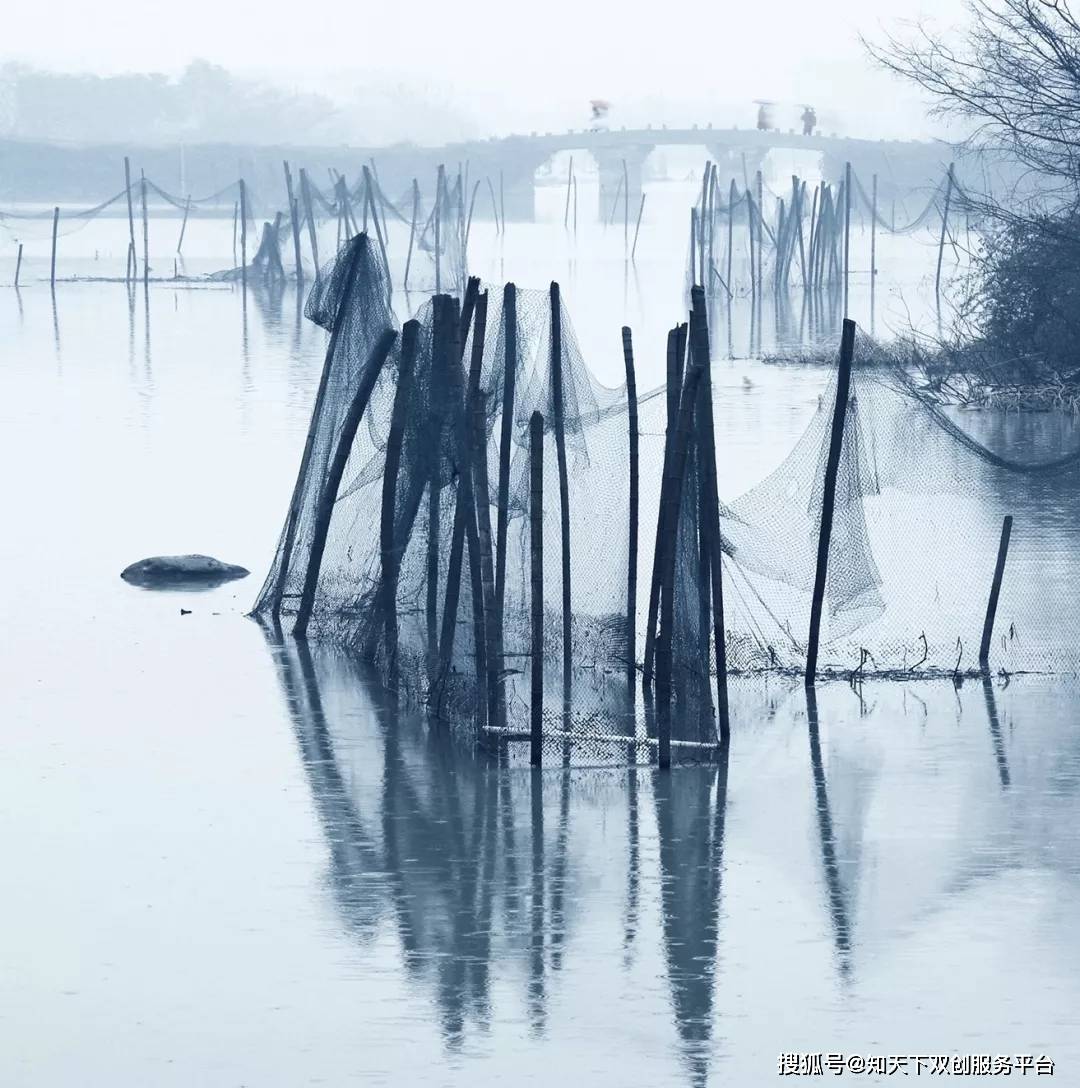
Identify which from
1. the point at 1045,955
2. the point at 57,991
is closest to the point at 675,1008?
the point at 1045,955

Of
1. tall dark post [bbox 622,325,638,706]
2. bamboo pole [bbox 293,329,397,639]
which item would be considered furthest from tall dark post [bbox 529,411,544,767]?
bamboo pole [bbox 293,329,397,639]

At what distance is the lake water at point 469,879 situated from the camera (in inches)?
221

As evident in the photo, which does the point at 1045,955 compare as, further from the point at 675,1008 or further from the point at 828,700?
the point at 828,700

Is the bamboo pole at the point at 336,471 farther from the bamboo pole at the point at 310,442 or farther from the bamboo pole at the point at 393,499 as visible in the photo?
the bamboo pole at the point at 393,499

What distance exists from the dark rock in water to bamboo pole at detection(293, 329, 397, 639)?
66.0 inches

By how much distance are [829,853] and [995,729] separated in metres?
1.97

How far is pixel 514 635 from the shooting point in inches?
409

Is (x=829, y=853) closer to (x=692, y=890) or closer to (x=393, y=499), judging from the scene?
(x=692, y=890)

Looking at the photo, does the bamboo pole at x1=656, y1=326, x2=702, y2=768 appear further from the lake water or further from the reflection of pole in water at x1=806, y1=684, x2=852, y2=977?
the reflection of pole in water at x1=806, y1=684, x2=852, y2=977

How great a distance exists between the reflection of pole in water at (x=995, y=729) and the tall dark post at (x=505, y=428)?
76.9 inches

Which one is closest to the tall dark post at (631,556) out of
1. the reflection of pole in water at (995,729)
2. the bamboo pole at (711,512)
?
the bamboo pole at (711,512)

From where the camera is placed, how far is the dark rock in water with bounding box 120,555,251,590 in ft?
41.1

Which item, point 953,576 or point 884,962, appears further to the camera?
point 953,576

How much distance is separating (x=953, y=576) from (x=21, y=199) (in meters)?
89.3
